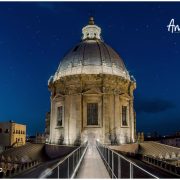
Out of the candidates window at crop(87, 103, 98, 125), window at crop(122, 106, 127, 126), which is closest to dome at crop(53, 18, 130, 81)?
window at crop(122, 106, 127, 126)

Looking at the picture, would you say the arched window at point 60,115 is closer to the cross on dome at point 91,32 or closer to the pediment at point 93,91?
the pediment at point 93,91

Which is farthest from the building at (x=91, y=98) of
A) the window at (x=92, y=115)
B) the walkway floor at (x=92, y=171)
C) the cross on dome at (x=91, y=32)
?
the walkway floor at (x=92, y=171)

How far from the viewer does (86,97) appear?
34.0 m

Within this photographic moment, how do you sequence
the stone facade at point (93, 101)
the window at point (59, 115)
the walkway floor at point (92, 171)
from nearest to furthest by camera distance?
the walkway floor at point (92, 171) → the stone facade at point (93, 101) → the window at point (59, 115)

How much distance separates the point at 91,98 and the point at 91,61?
4.94 meters

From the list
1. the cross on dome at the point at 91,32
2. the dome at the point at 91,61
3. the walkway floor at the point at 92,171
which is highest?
the cross on dome at the point at 91,32

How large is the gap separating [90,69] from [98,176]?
81.4ft

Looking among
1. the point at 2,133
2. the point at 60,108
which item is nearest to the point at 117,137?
the point at 60,108

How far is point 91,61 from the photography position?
118ft

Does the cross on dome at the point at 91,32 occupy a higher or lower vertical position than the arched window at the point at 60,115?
higher

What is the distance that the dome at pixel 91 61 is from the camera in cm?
3569

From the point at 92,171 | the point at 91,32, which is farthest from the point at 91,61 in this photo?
the point at 92,171

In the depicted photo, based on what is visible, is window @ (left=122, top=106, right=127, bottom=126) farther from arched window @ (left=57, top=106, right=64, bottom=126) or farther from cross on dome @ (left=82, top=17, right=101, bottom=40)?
cross on dome @ (left=82, top=17, right=101, bottom=40)

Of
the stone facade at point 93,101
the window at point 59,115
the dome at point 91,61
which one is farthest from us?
the window at point 59,115
